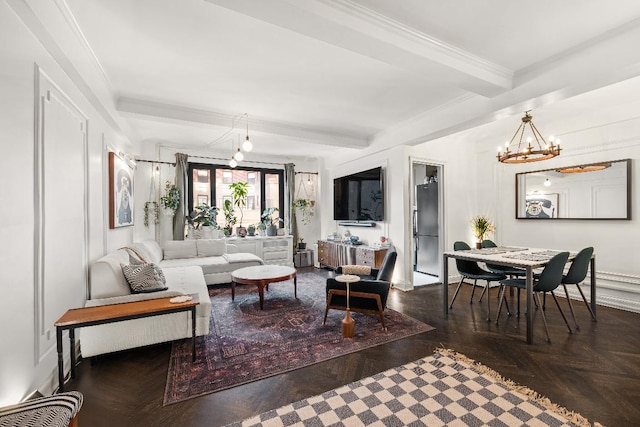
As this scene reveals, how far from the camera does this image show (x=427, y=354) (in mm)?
2676

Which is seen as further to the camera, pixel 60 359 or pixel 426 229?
pixel 426 229

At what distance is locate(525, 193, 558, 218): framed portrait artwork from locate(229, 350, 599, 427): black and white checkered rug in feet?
11.6

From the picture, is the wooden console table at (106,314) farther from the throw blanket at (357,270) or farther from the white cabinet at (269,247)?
the white cabinet at (269,247)

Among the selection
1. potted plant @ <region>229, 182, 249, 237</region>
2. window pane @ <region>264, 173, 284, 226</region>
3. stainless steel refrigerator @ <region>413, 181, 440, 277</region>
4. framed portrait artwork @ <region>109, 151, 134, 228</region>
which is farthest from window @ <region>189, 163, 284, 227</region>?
stainless steel refrigerator @ <region>413, 181, 440, 277</region>

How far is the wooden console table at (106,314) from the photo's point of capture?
80.7 inches

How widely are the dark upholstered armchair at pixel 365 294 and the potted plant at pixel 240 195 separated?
3.61 m

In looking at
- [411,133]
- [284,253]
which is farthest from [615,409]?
[284,253]

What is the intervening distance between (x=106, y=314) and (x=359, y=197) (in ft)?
15.1

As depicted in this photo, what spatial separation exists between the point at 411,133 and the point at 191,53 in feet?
10.7

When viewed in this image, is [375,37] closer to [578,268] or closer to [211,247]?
[578,268]

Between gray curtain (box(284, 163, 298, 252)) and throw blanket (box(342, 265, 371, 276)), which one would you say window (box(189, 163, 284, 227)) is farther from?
throw blanket (box(342, 265, 371, 276))

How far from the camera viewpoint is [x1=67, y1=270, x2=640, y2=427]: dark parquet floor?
191 cm

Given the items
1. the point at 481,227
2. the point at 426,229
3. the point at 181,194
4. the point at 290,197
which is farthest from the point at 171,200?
the point at 481,227

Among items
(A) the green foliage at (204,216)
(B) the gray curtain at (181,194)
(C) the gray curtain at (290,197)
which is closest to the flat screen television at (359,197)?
(C) the gray curtain at (290,197)
